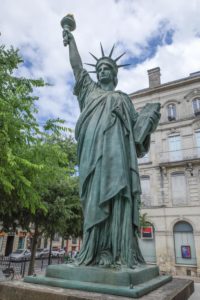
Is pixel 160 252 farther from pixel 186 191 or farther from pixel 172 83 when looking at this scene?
pixel 172 83

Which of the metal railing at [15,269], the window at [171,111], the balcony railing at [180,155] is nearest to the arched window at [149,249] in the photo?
the balcony railing at [180,155]

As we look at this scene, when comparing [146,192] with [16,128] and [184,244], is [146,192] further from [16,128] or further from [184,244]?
[16,128]

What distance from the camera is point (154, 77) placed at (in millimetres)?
25688

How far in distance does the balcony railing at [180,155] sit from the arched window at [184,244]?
5609 mm

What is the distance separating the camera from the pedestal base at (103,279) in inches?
79.2

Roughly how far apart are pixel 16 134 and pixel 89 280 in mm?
5810

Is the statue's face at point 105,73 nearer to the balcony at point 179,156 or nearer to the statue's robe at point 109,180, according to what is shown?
the statue's robe at point 109,180

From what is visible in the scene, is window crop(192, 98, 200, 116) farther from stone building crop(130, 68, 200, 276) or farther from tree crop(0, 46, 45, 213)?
tree crop(0, 46, 45, 213)

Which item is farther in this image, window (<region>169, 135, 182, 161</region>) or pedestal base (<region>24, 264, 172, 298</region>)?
window (<region>169, 135, 182, 161</region>)

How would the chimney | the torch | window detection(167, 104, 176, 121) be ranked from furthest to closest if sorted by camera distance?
the chimney < window detection(167, 104, 176, 121) < the torch

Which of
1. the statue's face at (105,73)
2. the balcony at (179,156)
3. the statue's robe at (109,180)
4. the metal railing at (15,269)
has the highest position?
the balcony at (179,156)

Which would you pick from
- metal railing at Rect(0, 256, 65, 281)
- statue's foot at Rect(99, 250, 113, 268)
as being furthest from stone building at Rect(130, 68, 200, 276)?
statue's foot at Rect(99, 250, 113, 268)

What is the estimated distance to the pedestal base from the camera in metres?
2.01

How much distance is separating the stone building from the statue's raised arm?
18869 mm
